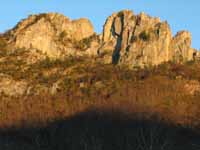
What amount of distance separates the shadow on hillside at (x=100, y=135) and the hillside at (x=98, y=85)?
0.14 metres

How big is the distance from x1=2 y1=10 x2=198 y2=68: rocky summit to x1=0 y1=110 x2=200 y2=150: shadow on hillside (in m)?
33.8

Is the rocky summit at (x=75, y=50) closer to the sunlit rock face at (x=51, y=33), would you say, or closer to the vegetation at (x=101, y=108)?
the sunlit rock face at (x=51, y=33)

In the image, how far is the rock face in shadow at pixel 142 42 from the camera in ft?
378

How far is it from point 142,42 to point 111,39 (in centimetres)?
1218

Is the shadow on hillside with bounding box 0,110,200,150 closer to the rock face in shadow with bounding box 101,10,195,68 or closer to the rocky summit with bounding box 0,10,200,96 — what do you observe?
the rocky summit with bounding box 0,10,200,96

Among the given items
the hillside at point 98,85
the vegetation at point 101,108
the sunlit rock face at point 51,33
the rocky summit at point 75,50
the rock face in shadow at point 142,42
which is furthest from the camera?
the sunlit rock face at point 51,33

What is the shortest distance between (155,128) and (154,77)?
118 feet

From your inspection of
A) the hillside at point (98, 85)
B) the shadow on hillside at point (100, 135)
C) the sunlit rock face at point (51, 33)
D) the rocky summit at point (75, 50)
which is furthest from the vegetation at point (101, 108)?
the sunlit rock face at point (51, 33)

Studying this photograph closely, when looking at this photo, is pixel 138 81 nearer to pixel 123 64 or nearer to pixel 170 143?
pixel 123 64

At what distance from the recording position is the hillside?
240 feet

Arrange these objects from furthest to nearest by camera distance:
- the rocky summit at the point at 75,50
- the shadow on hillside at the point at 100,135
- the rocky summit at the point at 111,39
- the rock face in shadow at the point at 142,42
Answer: the rocky summit at the point at 111,39 → the rock face in shadow at the point at 142,42 → the rocky summit at the point at 75,50 → the shadow on hillside at the point at 100,135

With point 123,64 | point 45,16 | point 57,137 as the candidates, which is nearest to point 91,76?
point 123,64

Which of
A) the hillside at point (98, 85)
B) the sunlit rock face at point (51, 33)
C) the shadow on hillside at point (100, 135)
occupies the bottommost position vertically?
the shadow on hillside at point (100, 135)

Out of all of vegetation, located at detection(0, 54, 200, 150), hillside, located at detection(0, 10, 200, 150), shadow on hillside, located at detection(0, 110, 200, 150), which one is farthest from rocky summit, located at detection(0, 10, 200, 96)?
shadow on hillside, located at detection(0, 110, 200, 150)
